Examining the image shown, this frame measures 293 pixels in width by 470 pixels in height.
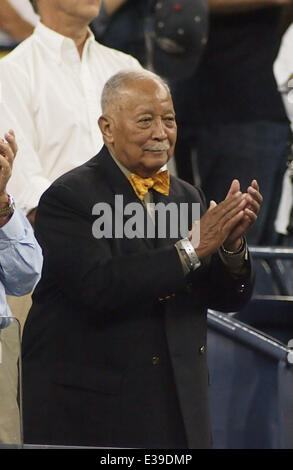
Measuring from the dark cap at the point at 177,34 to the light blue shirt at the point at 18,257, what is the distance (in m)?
1.71

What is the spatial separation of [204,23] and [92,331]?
1.74 metres

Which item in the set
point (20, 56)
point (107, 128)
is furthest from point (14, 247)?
point (20, 56)

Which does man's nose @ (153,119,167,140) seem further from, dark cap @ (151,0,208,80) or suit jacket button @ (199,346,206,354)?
dark cap @ (151,0,208,80)

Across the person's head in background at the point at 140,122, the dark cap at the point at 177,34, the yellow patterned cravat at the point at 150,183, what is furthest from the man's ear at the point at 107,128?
the dark cap at the point at 177,34

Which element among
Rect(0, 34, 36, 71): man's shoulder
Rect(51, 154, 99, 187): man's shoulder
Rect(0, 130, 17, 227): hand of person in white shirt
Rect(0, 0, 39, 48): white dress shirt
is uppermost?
Rect(0, 0, 39, 48): white dress shirt

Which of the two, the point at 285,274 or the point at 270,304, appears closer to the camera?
the point at 270,304

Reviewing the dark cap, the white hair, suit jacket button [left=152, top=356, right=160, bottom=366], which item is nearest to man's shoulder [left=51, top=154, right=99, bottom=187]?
the white hair

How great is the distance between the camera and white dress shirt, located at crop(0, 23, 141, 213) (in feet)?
11.0

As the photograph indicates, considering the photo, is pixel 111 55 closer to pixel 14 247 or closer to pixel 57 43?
pixel 57 43

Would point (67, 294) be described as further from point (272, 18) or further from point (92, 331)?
point (272, 18)

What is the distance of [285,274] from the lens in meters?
4.61

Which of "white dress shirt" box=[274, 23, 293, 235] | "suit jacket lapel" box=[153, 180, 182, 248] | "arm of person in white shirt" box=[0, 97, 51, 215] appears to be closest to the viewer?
"suit jacket lapel" box=[153, 180, 182, 248]

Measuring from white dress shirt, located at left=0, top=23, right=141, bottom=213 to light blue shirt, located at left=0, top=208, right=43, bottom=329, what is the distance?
22.0 inches
